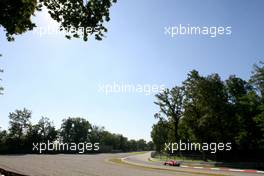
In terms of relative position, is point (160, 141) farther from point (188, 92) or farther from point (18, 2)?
point (18, 2)

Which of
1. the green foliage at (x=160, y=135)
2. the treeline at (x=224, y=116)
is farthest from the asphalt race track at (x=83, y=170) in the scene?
the green foliage at (x=160, y=135)

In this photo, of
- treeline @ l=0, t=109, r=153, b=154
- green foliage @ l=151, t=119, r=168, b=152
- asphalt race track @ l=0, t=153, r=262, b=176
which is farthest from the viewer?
treeline @ l=0, t=109, r=153, b=154

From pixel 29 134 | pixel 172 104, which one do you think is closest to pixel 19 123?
pixel 29 134

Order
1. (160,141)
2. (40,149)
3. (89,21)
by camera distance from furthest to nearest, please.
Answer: (40,149), (160,141), (89,21)

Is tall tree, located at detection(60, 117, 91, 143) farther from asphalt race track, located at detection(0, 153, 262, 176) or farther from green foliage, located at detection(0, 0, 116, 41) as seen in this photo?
green foliage, located at detection(0, 0, 116, 41)

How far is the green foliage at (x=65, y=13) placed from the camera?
1555 centimetres

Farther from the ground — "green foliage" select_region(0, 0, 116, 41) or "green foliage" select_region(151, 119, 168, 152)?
"green foliage" select_region(0, 0, 116, 41)

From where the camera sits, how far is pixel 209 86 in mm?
54500

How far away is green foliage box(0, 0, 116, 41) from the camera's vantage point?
15555 millimetres

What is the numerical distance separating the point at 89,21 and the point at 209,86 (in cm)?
4157

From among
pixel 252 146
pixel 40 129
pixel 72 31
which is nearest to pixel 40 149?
pixel 40 129

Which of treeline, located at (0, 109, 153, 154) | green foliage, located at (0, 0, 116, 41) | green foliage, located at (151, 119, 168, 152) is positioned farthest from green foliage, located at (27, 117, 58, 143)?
green foliage, located at (0, 0, 116, 41)

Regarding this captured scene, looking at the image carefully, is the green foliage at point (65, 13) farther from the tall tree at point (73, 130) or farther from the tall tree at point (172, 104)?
the tall tree at point (73, 130)

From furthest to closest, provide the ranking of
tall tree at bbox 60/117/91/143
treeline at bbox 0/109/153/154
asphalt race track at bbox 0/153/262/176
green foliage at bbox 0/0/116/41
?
tall tree at bbox 60/117/91/143
treeline at bbox 0/109/153/154
asphalt race track at bbox 0/153/262/176
green foliage at bbox 0/0/116/41
